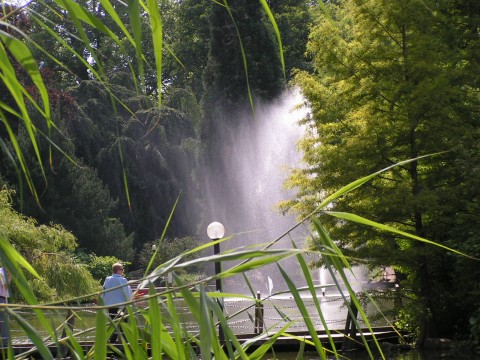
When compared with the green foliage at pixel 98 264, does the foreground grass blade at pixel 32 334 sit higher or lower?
higher

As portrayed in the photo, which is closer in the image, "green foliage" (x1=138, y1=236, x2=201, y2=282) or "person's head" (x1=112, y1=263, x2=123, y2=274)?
"person's head" (x1=112, y1=263, x2=123, y2=274)

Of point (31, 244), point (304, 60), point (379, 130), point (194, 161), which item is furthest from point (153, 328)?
point (304, 60)

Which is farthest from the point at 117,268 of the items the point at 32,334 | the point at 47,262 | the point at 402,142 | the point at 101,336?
the point at 32,334

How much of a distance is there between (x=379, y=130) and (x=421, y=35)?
1724 mm

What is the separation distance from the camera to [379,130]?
15258mm

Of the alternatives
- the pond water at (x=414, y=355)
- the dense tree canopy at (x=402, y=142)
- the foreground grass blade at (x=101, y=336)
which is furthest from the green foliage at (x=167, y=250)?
the foreground grass blade at (x=101, y=336)

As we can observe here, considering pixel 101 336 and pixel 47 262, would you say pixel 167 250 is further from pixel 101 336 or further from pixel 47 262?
pixel 101 336

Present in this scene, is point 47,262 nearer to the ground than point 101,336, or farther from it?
nearer to the ground

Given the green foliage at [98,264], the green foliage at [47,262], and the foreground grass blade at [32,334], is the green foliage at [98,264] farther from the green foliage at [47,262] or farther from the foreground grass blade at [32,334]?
the foreground grass blade at [32,334]

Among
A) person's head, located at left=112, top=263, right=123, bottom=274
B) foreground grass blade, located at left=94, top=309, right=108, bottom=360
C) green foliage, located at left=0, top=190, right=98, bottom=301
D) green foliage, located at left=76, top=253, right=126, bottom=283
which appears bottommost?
green foliage, located at left=76, top=253, right=126, bottom=283

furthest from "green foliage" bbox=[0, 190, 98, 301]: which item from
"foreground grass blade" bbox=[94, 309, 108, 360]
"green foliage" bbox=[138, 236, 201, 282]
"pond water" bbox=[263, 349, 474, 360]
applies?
"green foliage" bbox=[138, 236, 201, 282]

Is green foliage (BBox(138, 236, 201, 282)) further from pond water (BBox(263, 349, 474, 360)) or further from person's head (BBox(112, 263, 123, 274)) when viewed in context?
person's head (BBox(112, 263, 123, 274))

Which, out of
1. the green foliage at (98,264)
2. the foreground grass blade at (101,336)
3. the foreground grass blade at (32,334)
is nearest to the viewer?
the foreground grass blade at (32,334)

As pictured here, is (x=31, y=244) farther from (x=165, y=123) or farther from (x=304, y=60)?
(x=304, y=60)
